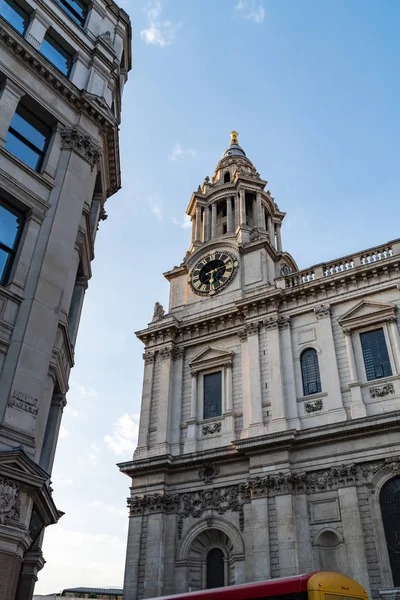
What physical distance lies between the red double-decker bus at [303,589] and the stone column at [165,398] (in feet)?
55.5

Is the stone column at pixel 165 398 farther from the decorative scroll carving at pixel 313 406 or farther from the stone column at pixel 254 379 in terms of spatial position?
the decorative scroll carving at pixel 313 406

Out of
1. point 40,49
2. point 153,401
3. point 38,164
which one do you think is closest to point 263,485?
point 153,401

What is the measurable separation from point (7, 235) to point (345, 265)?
21474 millimetres

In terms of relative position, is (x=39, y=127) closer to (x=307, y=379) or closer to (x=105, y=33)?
(x=105, y=33)

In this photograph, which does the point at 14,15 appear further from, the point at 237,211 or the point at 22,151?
the point at 237,211

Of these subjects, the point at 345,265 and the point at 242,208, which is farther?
the point at 242,208

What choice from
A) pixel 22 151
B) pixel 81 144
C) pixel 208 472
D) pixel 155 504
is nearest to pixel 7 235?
pixel 22 151

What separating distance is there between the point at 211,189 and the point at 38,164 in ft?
95.2

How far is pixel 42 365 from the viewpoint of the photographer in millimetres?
14102

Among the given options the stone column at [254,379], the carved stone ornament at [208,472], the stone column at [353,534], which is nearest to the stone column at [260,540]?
the carved stone ornament at [208,472]

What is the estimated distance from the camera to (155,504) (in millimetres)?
Result: 28891

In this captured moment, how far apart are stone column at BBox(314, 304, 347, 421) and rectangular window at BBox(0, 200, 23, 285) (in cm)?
1796

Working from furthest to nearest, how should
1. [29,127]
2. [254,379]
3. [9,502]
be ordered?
[254,379]
[29,127]
[9,502]

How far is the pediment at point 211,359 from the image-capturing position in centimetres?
3216
